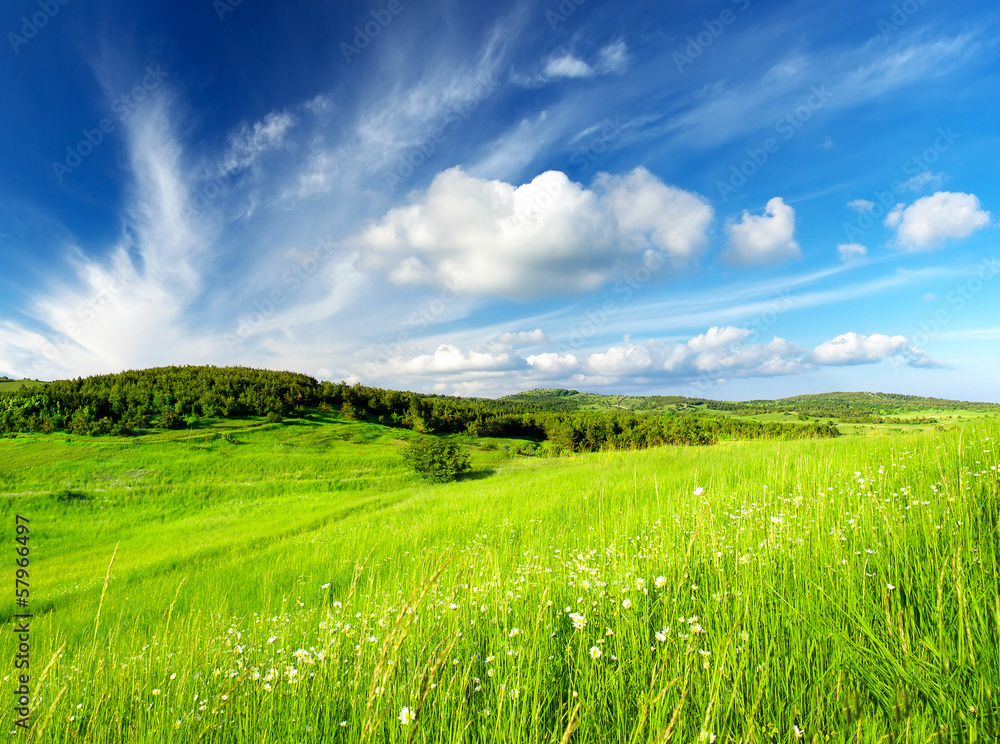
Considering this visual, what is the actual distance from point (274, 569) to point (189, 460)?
31.5 m

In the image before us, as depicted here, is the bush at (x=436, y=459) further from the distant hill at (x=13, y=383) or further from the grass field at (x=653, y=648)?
the distant hill at (x=13, y=383)

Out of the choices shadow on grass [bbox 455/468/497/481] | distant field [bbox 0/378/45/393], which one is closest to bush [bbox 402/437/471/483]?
shadow on grass [bbox 455/468/497/481]

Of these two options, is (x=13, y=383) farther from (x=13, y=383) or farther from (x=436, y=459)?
(x=436, y=459)

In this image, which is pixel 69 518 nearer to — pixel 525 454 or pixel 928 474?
pixel 928 474

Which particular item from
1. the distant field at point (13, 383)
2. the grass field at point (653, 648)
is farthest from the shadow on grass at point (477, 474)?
the distant field at point (13, 383)

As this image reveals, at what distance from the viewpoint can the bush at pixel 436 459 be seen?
3275cm

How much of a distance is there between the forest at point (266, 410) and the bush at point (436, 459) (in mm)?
18951

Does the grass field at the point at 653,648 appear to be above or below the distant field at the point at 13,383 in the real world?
below

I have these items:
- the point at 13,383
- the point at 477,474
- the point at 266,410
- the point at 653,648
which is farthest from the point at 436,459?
the point at 13,383

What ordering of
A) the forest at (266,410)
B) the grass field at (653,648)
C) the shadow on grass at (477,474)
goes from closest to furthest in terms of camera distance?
1. the grass field at (653,648)
2. the shadow on grass at (477,474)
3. the forest at (266,410)

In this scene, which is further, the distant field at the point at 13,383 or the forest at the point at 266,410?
the distant field at the point at 13,383

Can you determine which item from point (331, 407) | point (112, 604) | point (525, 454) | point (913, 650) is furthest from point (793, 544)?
point (331, 407)

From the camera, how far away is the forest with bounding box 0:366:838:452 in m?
36.8

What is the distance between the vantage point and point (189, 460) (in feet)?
111
